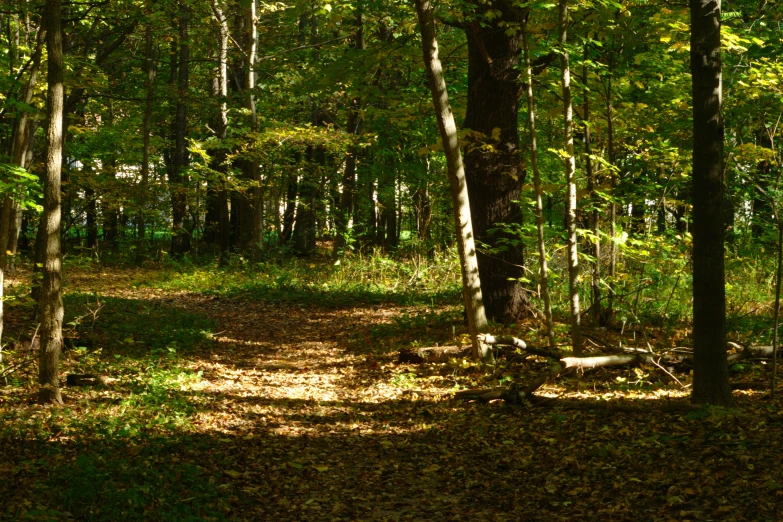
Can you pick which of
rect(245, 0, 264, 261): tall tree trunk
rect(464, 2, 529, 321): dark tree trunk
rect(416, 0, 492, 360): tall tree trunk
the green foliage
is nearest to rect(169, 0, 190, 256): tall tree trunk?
rect(245, 0, 264, 261): tall tree trunk

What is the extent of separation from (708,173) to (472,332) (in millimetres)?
4189

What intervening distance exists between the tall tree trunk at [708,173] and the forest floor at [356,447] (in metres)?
0.93

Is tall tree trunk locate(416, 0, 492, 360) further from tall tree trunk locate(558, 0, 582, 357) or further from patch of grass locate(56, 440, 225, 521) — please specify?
patch of grass locate(56, 440, 225, 521)

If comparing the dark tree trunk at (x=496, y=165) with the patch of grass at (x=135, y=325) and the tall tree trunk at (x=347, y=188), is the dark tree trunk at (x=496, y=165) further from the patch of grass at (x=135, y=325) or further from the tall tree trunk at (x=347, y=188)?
the tall tree trunk at (x=347, y=188)

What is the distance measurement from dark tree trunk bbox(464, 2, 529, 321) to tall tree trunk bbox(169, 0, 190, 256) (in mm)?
11921

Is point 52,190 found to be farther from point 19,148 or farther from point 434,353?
point 434,353

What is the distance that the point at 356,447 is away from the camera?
6.57 m

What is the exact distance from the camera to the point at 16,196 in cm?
759

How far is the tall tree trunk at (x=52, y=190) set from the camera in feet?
21.6

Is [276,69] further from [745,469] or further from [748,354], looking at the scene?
[745,469]

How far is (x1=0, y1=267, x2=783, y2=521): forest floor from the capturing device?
4602 mm

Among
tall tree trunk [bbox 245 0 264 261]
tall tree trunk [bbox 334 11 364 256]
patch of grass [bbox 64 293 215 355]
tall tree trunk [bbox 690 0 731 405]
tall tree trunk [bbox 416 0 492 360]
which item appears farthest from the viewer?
tall tree trunk [bbox 334 11 364 256]

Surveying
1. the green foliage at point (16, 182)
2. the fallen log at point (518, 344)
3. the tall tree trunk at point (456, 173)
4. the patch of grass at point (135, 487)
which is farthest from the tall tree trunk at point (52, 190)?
the fallen log at point (518, 344)

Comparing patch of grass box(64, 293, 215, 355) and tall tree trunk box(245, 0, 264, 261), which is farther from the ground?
tall tree trunk box(245, 0, 264, 261)
